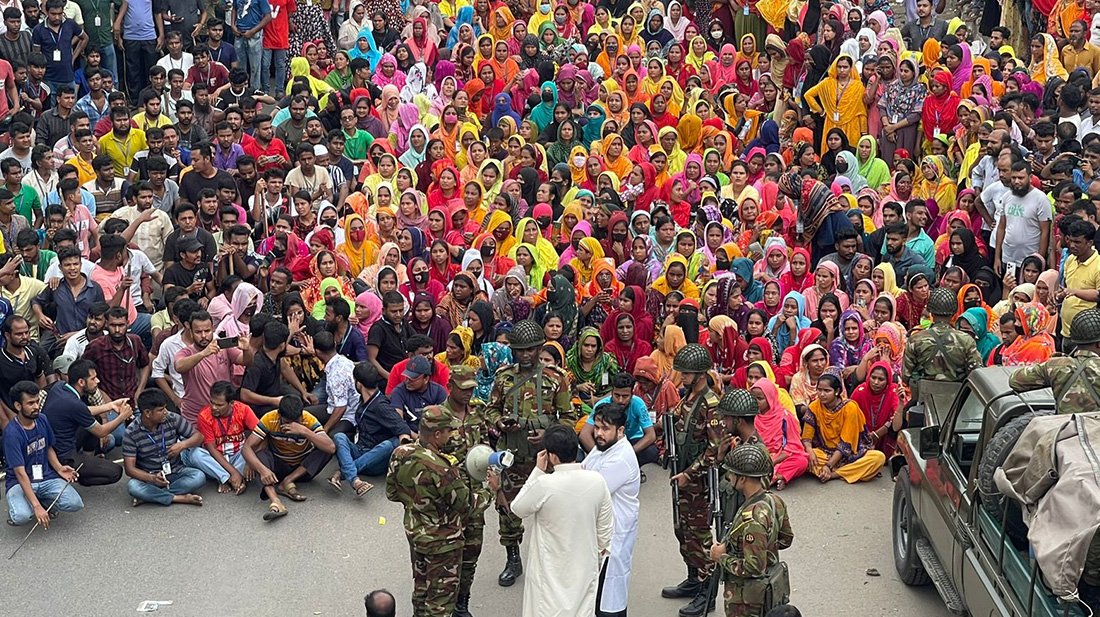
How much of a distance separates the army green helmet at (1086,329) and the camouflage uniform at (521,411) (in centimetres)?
322

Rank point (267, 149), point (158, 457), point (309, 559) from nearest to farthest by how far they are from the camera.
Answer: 1. point (309, 559)
2. point (158, 457)
3. point (267, 149)

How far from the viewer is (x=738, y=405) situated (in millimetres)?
8977

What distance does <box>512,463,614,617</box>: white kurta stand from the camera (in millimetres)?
8188

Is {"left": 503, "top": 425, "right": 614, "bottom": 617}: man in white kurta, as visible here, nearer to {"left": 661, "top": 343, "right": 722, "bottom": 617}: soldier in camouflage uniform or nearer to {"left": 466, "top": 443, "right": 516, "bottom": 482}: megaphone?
{"left": 466, "top": 443, "right": 516, "bottom": 482}: megaphone

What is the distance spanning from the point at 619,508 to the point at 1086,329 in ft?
10.3

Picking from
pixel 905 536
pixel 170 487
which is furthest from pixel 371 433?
pixel 905 536

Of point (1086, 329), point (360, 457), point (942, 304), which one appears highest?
point (1086, 329)

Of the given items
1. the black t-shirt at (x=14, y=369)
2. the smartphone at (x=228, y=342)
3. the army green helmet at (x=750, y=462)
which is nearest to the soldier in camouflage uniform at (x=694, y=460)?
the army green helmet at (x=750, y=462)

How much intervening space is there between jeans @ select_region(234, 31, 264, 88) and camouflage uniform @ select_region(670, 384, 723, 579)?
11.2 meters

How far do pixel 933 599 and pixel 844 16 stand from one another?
11.5 m

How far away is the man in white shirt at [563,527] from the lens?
819 centimetres

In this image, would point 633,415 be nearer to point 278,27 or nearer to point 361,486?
point 361,486

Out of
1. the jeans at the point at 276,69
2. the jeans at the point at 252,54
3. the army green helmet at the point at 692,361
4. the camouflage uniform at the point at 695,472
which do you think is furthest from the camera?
the jeans at the point at 276,69

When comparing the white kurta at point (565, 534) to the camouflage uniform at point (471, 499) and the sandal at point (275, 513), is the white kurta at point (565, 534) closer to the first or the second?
the camouflage uniform at point (471, 499)
